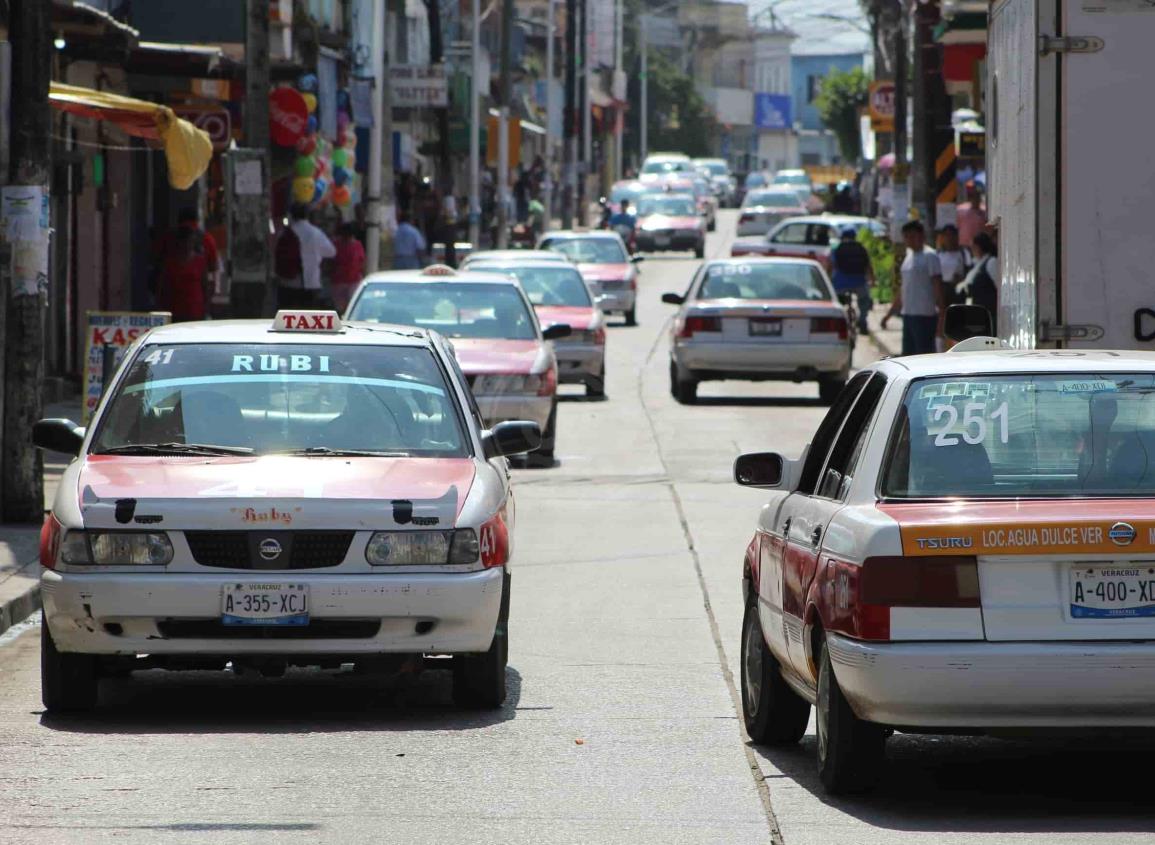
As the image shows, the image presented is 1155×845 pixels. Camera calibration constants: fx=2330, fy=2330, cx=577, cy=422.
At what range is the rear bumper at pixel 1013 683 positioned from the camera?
22.1ft

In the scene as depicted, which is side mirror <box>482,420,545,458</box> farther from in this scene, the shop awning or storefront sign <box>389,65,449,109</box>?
storefront sign <box>389,65,449,109</box>

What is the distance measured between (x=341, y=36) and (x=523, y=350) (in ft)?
70.0

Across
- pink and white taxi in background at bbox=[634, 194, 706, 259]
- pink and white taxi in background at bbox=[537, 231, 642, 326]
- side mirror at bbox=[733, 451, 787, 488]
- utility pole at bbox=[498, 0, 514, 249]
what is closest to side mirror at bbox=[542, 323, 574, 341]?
side mirror at bbox=[733, 451, 787, 488]

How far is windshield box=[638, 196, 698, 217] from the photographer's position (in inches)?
2459

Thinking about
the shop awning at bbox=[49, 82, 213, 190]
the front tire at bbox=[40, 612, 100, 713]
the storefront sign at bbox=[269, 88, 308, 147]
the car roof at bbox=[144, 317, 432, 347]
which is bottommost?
the front tire at bbox=[40, 612, 100, 713]

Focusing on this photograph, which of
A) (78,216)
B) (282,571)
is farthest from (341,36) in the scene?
(282,571)

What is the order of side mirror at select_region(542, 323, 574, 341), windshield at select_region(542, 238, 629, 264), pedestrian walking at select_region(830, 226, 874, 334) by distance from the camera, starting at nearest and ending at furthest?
side mirror at select_region(542, 323, 574, 341)
pedestrian walking at select_region(830, 226, 874, 334)
windshield at select_region(542, 238, 629, 264)

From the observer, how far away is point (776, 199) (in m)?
65.9

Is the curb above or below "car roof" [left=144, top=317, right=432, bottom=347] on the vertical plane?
below

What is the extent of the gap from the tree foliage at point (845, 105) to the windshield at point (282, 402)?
292 feet

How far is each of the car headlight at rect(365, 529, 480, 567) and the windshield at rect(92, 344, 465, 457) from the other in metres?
0.83

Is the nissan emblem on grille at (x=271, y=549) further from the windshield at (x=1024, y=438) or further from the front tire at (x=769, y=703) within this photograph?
the windshield at (x=1024, y=438)

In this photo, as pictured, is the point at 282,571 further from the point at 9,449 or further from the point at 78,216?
the point at 78,216

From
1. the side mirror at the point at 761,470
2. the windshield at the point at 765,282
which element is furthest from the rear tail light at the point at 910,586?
the windshield at the point at 765,282
